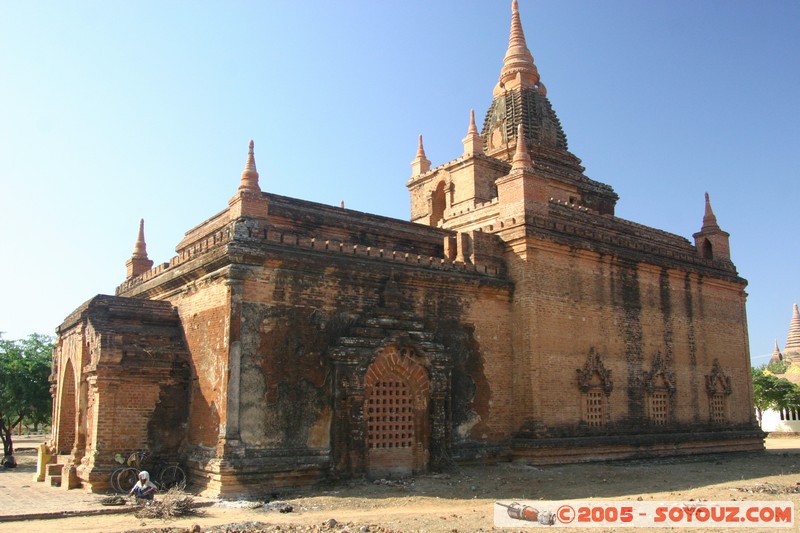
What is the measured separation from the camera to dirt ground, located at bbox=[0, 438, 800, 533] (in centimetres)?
1334

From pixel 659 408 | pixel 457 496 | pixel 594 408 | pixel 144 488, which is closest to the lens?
pixel 144 488

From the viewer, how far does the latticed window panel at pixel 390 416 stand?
1838cm

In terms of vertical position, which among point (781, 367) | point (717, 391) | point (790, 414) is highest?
point (781, 367)

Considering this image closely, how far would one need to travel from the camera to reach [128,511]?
14.8 m

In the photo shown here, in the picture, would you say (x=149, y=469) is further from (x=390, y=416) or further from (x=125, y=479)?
(x=390, y=416)

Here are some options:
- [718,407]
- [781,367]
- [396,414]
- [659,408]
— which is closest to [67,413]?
[396,414]

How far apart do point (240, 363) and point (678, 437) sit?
14830 millimetres

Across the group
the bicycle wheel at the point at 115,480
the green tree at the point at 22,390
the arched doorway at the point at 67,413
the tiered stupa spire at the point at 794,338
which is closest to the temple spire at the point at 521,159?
the bicycle wheel at the point at 115,480

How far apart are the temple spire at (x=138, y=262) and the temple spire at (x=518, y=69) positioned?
1538 centimetres

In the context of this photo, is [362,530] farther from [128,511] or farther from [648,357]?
[648,357]

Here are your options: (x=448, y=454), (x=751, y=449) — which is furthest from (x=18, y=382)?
(x=751, y=449)

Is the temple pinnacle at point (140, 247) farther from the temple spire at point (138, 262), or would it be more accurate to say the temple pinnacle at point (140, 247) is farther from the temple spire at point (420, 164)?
the temple spire at point (420, 164)

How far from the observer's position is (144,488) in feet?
51.7

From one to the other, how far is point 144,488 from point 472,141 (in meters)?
17.6
